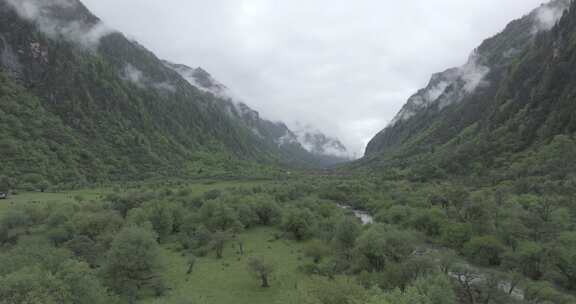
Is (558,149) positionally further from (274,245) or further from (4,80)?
(4,80)

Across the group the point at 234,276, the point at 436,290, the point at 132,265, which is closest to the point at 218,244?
the point at 234,276

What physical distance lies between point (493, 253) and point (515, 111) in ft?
471

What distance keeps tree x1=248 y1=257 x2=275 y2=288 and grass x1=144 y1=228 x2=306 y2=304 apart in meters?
1.01

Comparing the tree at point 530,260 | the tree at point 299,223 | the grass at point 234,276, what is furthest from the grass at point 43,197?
the tree at point 530,260

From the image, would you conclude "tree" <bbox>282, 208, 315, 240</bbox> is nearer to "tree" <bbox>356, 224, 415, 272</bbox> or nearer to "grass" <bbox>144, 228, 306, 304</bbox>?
"grass" <bbox>144, 228, 306, 304</bbox>

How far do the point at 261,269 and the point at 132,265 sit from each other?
735 inches

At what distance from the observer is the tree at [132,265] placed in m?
47.4

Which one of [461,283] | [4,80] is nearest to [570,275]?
[461,283]

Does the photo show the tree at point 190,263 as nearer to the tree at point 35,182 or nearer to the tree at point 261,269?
the tree at point 261,269

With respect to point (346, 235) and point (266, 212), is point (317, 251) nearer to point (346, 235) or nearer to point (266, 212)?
point (346, 235)

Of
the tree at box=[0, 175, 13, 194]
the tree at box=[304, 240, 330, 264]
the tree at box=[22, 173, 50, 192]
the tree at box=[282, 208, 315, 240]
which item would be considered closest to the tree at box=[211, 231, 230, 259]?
the tree at box=[304, 240, 330, 264]

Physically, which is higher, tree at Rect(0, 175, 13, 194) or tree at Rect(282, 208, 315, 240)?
tree at Rect(282, 208, 315, 240)

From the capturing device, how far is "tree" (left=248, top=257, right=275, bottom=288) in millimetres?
53125

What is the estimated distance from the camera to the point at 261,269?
5306cm
